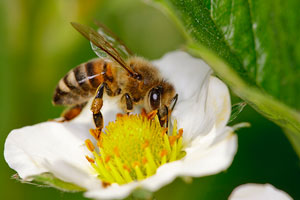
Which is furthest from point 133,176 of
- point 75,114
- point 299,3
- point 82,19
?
point 82,19

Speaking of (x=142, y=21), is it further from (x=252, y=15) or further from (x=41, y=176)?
(x=41, y=176)

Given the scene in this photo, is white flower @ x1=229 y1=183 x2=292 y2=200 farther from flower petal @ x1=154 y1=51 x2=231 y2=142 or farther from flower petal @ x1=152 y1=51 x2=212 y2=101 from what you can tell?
flower petal @ x1=152 y1=51 x2=212 y2=101

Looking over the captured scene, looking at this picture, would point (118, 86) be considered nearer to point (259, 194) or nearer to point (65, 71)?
point (259, 194)

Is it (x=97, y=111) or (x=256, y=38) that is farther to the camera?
(x=97, y=111)

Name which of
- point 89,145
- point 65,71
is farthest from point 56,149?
point 65,71

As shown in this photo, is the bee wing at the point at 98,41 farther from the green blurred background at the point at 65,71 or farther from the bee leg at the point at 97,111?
the green blurred background at the point at 65,71

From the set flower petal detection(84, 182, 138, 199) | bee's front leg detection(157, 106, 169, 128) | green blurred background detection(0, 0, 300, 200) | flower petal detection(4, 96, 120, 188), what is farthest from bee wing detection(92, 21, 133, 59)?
flower petal detection(84, 182, 138, 199)
